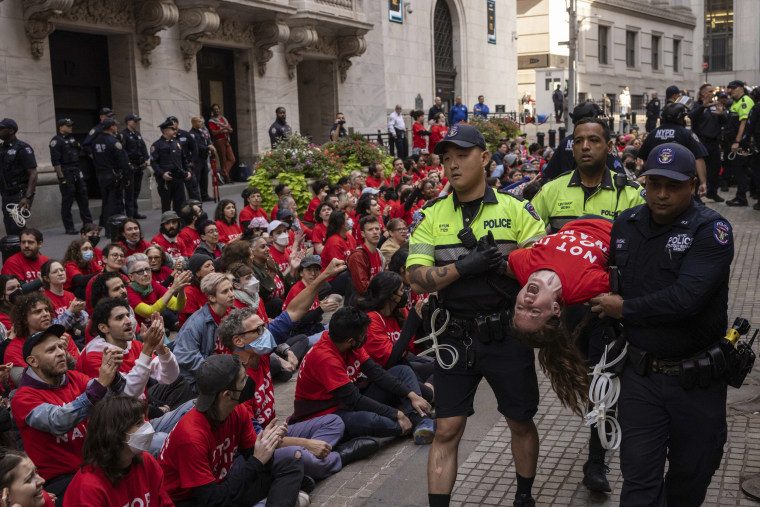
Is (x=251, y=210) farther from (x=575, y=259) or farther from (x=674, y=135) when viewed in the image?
(x=575, y=259)

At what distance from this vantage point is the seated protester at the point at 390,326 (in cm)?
668

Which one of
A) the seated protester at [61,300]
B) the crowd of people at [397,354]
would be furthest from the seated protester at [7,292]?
the seated protester at [61,300]

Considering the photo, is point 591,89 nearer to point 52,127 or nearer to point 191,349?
point 52,127

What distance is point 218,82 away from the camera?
20.9 metres

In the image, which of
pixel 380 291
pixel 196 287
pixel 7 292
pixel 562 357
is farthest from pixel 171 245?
pixel 562 357

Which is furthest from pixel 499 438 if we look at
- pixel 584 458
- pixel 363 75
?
pixel 363 75

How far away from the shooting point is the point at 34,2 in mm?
14234

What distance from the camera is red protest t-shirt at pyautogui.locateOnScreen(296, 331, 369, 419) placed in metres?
5.86

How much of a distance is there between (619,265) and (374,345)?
10.7ft

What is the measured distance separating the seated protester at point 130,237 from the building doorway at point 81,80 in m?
8.28

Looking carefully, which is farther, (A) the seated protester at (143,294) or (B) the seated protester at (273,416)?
(A) the seated protester at (143,294)

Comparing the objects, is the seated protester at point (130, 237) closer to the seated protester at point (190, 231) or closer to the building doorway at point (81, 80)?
the seated protester at point (190, 231)

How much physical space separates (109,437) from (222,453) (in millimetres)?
982

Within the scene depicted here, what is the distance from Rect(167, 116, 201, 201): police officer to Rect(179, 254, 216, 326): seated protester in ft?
24.2
